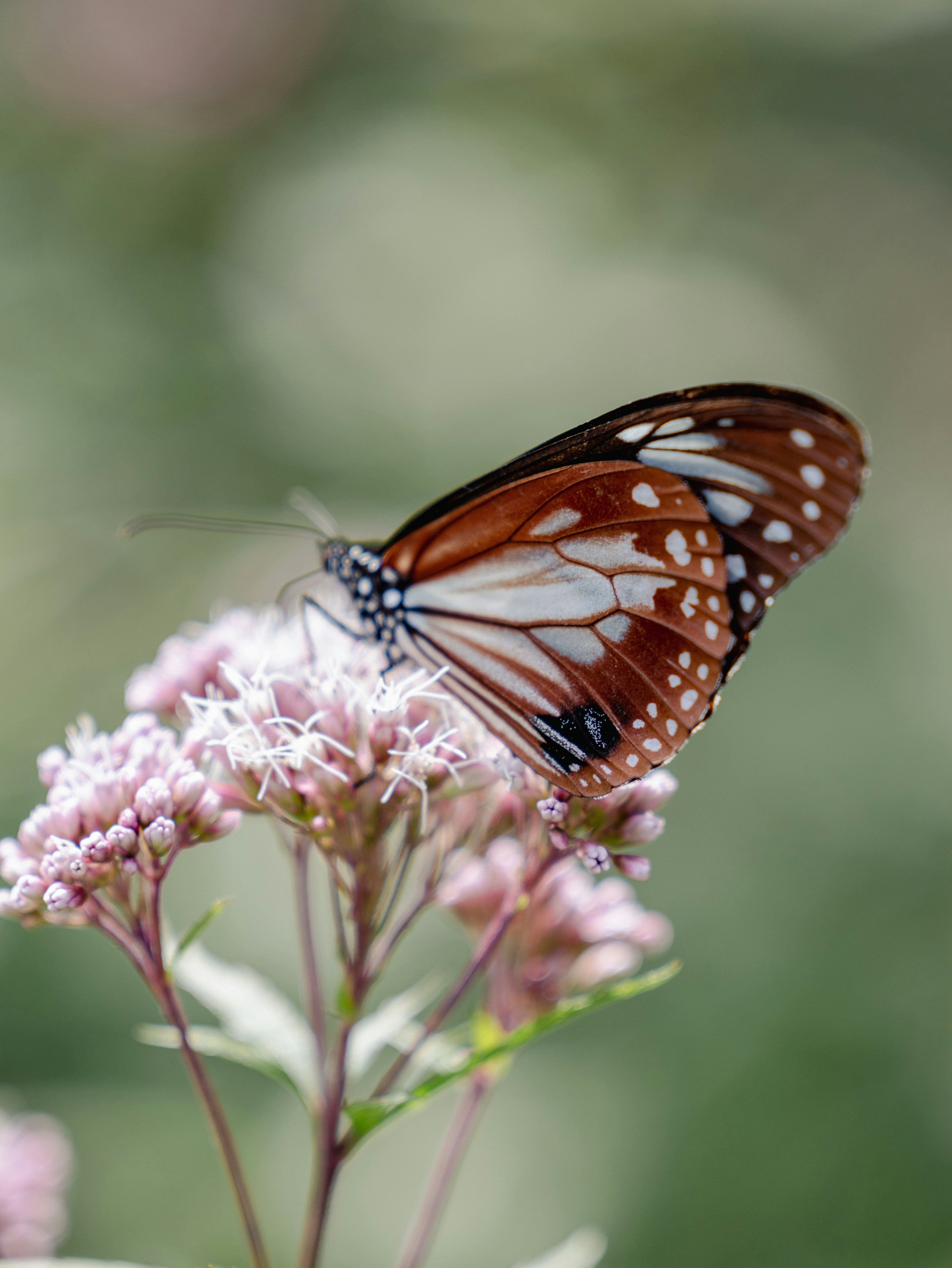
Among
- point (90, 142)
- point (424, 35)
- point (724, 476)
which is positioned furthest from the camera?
point (424, 35)

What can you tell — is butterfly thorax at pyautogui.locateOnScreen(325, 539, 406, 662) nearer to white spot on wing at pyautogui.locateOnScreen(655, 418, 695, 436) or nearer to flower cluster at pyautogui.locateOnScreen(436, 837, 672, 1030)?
flower cluster at pyautogui.locateOnScreen(436, 837, 672, 1030)

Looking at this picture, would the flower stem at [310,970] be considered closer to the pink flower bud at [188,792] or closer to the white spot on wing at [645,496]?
the pink flower bud at [188,792]

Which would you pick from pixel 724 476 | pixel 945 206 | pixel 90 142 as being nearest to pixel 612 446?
pixel 724 476

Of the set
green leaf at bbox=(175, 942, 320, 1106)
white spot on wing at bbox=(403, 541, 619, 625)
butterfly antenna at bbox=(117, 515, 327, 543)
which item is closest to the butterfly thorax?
white spot on wing at bbox=(403, 541, 619, 625)

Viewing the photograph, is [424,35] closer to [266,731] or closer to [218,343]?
[218,343]

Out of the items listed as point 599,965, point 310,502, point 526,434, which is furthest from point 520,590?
point 526,434

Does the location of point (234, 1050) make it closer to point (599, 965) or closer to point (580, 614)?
point (599, 965)
